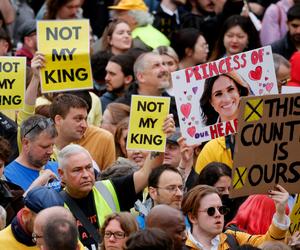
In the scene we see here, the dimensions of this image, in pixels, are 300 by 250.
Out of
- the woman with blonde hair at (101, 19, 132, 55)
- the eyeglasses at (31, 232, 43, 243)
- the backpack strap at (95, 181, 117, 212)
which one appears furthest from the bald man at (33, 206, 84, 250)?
the woman with blonde hair at (101, 19, 132, 55)

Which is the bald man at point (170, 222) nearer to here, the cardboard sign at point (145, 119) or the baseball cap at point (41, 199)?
the baseball cap at point (41, 199)

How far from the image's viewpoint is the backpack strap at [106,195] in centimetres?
1171

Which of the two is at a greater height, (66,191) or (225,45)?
→ (225,45)

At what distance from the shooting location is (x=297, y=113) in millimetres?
11422

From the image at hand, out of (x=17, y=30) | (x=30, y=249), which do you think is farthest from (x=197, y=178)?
(x=17, y=30)

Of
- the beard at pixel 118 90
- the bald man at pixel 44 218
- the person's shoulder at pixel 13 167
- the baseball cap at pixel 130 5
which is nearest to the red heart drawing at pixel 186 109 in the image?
the person's shoulder at pixel 13 167

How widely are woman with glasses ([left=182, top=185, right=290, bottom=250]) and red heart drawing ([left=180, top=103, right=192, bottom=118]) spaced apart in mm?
1744

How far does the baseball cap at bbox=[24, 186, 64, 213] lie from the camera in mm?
10305

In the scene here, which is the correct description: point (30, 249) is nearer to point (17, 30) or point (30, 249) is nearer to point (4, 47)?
point (4, 47)

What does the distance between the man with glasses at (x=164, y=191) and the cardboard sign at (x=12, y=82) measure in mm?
2354

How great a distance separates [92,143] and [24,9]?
5.31 meters

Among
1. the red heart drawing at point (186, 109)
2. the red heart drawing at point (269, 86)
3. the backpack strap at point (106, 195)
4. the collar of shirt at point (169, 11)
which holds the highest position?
the collar of shirt at point (169, 11)

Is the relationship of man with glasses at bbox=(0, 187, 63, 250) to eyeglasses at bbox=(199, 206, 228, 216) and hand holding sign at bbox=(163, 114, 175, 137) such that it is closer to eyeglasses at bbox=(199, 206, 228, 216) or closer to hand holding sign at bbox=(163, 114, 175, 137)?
eyeglasses at bbox=(199, 206, 228, 216)

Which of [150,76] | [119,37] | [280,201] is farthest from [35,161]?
[119,37]
